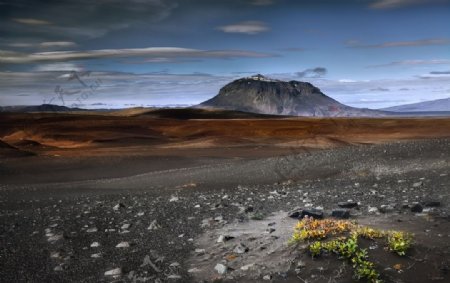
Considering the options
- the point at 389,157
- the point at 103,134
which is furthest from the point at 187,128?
the point at 389,157

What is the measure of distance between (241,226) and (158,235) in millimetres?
1956

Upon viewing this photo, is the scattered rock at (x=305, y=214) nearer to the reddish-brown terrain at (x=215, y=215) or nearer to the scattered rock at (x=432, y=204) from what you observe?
the reddish-brown terrain at (x=215, y=215)

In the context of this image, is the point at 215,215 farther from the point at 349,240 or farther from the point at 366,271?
the point at 366,271

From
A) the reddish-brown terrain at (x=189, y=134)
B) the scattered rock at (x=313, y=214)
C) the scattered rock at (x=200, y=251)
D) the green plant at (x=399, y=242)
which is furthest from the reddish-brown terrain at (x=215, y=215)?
the reddish-brown terrain at (x=189, y=134)

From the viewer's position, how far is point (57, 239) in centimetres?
1103

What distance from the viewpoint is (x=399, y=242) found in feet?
26.2

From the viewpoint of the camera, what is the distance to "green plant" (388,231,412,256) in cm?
789

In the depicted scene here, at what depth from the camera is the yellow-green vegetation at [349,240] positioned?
295 inches

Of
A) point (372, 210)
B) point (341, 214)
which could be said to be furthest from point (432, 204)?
point (341, 214)

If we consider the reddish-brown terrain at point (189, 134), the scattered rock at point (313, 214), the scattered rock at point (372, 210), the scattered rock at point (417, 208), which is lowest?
the reddish-brown terrain at point (189, 134)

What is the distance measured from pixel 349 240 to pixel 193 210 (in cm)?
633

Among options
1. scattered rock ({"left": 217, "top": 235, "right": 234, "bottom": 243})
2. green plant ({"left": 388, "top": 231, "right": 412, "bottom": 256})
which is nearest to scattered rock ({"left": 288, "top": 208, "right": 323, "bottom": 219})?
scattered rock ({"left": 217, "top": 235, "right": 234, "bottom": 243})

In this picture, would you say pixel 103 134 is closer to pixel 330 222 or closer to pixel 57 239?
pixel 57 239

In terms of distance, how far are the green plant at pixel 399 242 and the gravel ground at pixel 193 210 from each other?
27 centimetres
